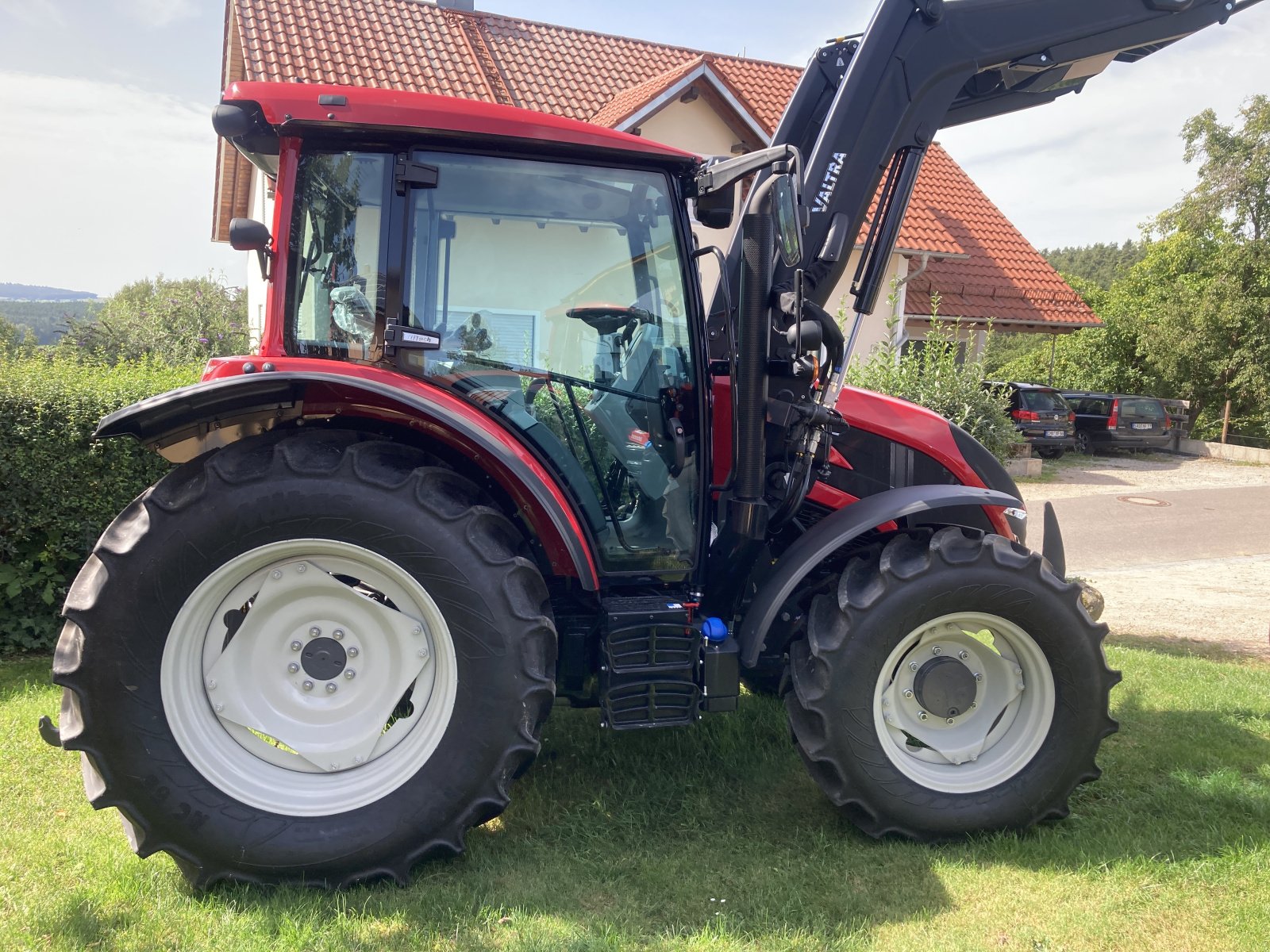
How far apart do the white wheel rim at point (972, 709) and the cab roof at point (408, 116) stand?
2.00 m

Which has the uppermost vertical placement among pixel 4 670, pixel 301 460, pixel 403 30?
pixel 403 30

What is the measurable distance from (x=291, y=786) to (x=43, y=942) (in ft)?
2.33

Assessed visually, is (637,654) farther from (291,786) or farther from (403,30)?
(403,30)

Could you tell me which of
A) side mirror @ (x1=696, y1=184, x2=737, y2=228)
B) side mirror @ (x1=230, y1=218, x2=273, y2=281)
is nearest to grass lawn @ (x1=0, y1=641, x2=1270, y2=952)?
side mirror @ (x1=230, y1=218, x2=273, y2=281)

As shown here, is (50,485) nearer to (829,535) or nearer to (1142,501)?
(829,535)

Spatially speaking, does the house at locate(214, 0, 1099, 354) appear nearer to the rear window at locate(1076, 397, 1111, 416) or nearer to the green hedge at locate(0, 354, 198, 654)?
the rear window at locate(1076, 397, 1111, 416)

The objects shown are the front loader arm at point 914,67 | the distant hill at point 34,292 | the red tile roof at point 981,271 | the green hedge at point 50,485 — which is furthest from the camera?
the distant hill at point 34,292

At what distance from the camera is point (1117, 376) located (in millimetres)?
25047

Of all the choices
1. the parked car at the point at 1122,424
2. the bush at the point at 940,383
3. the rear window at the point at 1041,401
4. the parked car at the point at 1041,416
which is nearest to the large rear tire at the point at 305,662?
the bush at the point at 940,383

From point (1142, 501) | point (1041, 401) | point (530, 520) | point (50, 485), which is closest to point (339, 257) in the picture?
point (530, 520)

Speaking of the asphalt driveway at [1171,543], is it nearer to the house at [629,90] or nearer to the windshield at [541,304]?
the house at [629,90]

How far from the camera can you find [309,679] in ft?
9.48

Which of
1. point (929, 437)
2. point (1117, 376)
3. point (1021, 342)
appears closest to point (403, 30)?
point (929, 437)

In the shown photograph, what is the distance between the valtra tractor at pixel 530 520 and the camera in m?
2.68
